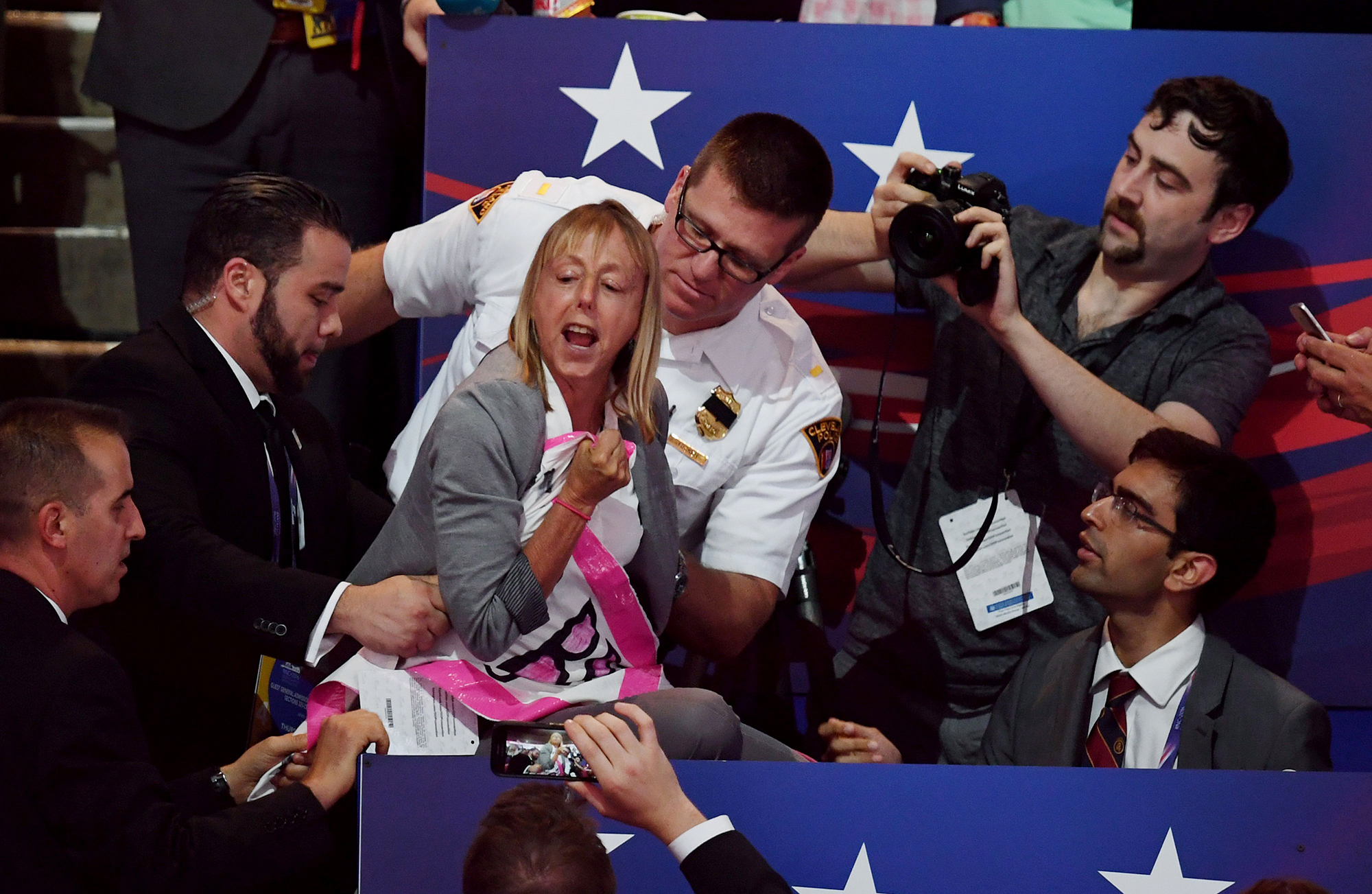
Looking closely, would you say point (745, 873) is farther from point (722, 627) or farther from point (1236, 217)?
point (1236, 217)

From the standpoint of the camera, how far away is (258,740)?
8.13 ft

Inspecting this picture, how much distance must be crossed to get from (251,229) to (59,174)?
1.50 meters

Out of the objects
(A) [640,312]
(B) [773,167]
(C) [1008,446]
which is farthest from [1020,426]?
(A) [640,312]

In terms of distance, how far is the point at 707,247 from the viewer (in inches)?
104

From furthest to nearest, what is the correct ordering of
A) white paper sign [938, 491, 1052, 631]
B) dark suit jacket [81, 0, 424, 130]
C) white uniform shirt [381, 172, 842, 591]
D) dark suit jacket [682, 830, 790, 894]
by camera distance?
dark suit jacket [81, 0, 424, 130] < white paper sign [938, 491, 1052, 631] < white uniform shirt [381, 172, 842, 591] < dark suit jacket [682, 830, 790, 894]

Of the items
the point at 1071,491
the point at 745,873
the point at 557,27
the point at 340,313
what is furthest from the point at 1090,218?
the point at 745,873

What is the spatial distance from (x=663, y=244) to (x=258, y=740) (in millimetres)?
1188

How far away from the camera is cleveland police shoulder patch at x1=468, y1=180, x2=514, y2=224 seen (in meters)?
2.86

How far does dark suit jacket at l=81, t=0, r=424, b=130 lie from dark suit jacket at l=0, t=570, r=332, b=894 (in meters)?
1.71

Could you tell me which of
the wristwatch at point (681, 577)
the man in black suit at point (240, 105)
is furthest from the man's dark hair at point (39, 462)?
the man in black suit at point (240, 105)

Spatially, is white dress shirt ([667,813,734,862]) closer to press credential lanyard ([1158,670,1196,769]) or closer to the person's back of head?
the person's back of head

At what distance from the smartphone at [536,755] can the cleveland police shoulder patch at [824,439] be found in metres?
1.17

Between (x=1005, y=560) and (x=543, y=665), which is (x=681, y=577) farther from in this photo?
(x=1005, y=560)

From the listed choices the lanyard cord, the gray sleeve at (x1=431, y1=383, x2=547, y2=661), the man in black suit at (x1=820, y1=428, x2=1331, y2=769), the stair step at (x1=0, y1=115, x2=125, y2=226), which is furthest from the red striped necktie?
the stair step at (x1=0, y1=115, x2=125, y2=226)
